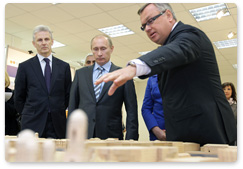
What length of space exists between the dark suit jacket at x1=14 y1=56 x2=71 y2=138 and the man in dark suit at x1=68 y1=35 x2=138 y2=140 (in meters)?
0.13

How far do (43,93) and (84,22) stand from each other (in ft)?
10.9

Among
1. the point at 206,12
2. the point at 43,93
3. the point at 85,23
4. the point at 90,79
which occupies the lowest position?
the point at 43,93

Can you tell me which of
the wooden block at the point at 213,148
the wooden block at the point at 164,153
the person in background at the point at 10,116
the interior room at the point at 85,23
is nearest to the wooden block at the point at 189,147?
the wooden block at the point at 213,148

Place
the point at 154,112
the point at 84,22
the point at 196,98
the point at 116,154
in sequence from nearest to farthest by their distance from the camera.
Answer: the point at 116,154
the point at 196,98
the point at 154,112
the point at 84,22

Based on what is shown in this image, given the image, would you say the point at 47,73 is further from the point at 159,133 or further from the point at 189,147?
the point at 189,147

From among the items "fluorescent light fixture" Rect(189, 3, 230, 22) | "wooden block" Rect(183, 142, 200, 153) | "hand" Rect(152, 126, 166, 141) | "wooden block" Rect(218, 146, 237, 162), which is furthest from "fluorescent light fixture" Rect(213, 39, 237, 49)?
"wooden block" Rect(218, 146, 237, 162)

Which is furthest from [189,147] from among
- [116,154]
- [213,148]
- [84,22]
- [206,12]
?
[84,22]

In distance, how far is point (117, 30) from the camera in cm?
537

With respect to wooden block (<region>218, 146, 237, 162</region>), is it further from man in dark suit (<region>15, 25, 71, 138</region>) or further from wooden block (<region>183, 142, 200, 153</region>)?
man in dark suit (<region>15, 25, 71, 138</region>)

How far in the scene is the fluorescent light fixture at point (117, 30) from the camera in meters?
5.20

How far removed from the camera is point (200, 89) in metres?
1.11

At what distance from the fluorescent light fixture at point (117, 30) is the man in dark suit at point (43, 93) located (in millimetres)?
3376

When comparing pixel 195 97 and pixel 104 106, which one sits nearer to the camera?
pixel 195 97

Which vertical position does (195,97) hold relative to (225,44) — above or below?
below
